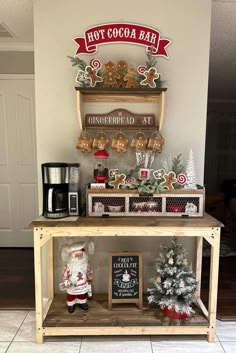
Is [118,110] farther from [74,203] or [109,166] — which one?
[74,203]

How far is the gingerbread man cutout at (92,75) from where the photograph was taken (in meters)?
2.07

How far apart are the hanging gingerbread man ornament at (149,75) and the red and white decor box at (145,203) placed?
0.80 metres

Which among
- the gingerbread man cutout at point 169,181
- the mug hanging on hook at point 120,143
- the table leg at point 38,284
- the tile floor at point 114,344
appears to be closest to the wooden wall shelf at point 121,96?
the mug hanging on hook at point 120,143

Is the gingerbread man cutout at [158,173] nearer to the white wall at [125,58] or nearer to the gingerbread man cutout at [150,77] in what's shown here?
the white wall at [125,58]

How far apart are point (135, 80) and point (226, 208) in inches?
165

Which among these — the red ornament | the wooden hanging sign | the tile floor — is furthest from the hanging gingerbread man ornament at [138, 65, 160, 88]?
the tile floor

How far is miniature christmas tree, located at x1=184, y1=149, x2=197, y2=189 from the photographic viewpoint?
2031 mm

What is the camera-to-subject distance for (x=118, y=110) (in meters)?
2.18

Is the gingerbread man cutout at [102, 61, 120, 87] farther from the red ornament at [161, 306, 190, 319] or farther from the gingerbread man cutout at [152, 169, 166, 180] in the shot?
the red ornament at [161, 306, 190, 319]

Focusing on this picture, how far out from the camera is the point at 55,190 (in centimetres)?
197

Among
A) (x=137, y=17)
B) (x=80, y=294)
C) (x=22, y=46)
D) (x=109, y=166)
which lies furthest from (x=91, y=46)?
(x=80, y=294)

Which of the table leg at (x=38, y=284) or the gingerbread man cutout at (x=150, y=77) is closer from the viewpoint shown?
the table leg at (x=38, y=284)

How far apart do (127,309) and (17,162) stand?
92.8 inches

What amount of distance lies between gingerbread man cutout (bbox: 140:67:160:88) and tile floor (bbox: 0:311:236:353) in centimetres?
182
